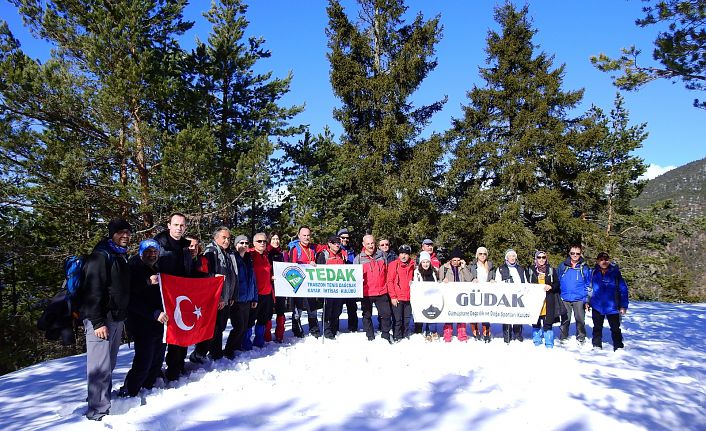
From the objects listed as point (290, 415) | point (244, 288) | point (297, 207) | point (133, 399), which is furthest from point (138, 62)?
point (290, 415)

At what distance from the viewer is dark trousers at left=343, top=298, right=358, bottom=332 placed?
399 inches

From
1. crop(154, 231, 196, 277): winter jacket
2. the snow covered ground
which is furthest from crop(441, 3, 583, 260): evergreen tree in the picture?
crop(154, 231, 196, 277): winter jacket

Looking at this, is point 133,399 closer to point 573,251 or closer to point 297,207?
point 573,251

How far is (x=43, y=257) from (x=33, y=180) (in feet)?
7.72

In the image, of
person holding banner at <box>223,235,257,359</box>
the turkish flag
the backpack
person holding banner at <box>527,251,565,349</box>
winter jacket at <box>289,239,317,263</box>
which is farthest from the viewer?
winter jacket at <box>289,239,317,263</box>

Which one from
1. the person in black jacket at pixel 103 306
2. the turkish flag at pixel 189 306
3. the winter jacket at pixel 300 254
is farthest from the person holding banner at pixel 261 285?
the person in black jacket at pixel 103 306

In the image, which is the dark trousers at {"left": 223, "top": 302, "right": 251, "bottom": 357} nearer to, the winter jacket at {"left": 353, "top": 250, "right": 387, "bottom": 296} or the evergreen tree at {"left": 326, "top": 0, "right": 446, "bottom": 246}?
the winter jacket at {"left": 353, "top": 250, "right": 387, "bottom": 296}

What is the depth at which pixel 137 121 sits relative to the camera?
1434 cm

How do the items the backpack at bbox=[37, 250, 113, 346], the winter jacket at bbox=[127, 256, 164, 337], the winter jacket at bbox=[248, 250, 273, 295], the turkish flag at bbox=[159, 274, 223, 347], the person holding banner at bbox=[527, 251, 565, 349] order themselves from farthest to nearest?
1. the person holding banner at bbox=[527, 251, 565, 349]
2. the winter jacket at bbox=[248, 250, 273, 295]
3. the turkish flag at bbox=[159, 274, 223, 347]
4. the winter jacket at bbox=[127, 256, 164, 337]
5. the backpack at bbox=[37, 250, 113, 346]

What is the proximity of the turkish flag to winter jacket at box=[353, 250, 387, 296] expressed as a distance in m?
3.43

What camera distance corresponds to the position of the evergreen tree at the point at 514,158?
22.8 metres

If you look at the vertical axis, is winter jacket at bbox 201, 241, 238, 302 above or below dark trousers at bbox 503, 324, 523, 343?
above

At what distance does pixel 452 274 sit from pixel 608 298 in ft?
9.61

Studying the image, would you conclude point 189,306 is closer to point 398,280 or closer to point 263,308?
point 263,308
